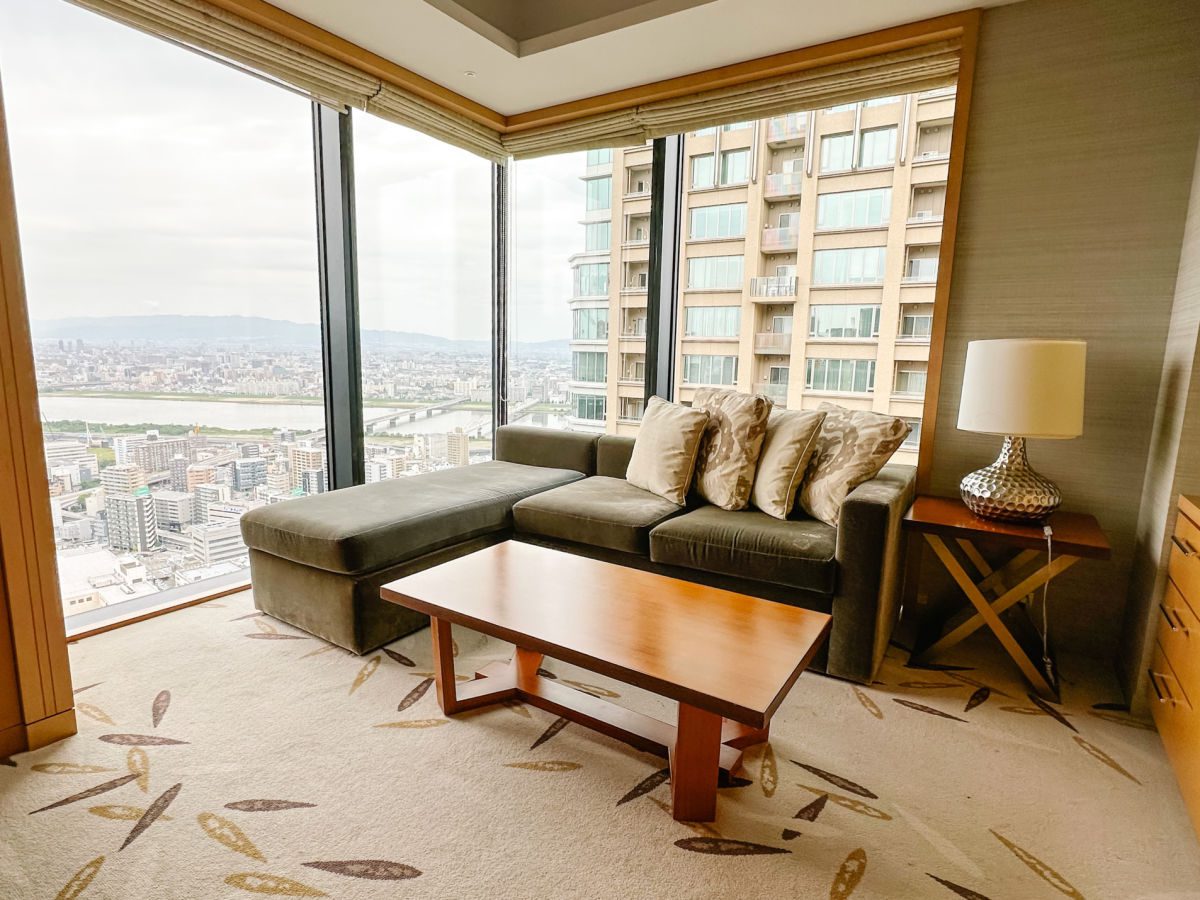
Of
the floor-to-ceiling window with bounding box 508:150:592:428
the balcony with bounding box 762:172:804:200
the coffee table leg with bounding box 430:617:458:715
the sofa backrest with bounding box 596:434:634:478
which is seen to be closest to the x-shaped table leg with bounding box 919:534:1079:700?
the sofa backrest with bounding box 596:434:634:478

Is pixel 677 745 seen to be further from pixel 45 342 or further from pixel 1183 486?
pixel 45 342

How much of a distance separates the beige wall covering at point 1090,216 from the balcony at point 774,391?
3.18ft

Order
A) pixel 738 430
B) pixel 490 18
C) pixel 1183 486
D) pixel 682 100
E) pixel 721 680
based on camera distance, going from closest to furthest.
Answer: pixel 721 680
pixel 1183 486
pixel 738 430
pixel 490 18
pixel 682 100

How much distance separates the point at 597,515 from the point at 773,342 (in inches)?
58.7

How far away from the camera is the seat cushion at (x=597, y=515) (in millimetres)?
2568

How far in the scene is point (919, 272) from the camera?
117 inches

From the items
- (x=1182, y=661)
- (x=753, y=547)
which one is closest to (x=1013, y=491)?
(x=1182, y=661)

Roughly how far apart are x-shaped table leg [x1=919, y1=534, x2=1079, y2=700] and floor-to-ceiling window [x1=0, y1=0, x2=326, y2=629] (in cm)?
300

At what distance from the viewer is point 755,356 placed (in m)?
3.45

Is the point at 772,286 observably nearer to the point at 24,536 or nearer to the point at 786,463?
the point at 786,463

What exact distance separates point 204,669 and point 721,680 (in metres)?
1.86

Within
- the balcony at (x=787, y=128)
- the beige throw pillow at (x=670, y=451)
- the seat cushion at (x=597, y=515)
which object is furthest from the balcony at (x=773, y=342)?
the seat cushion at (x=597, y=515)

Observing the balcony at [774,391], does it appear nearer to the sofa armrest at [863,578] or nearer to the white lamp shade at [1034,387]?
the sofa armrest at [863,578]

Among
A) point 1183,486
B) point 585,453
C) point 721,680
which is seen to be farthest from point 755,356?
point 721,680
